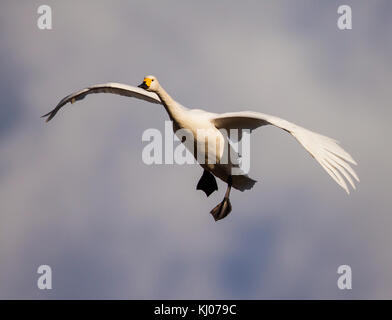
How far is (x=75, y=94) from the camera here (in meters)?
31.3

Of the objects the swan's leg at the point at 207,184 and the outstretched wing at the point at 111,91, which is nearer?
the outstretched wing at the point at 111,91

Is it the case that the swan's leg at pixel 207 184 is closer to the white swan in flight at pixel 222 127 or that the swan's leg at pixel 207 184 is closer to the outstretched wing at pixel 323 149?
the white swan in flight at pixel 222 127

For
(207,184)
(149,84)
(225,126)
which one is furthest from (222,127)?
(207,184)

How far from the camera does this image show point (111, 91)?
31.8m

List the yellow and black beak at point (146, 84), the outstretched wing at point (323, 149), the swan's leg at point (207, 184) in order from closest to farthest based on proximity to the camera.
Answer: the outstretched wing at point (323, 149) → the yellow and black beak at point (146, 84) → the swan's leg at point (207, 184)

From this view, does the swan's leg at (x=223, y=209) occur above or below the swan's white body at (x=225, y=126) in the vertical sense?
below

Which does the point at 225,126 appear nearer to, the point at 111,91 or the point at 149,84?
the point at 149,84

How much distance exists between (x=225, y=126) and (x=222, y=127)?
0.27 feet

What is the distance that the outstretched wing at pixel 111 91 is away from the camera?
1233 inches

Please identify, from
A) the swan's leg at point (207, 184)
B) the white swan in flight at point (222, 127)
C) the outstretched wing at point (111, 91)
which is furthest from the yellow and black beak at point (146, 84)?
the swan's leg at point (207, 184)

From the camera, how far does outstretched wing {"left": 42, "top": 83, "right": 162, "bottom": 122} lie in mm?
31328

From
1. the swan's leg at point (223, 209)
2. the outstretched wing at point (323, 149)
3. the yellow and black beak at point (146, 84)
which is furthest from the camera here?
the swan's leg at point (223, 209)
